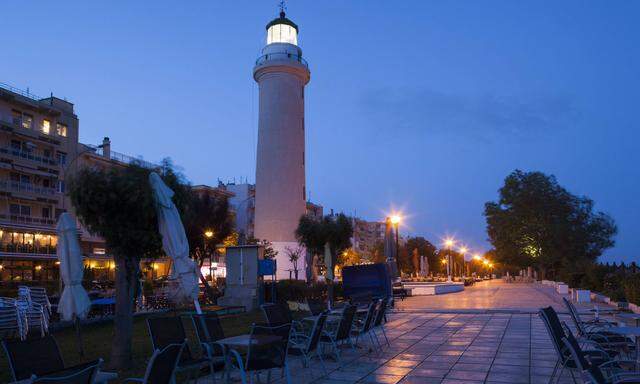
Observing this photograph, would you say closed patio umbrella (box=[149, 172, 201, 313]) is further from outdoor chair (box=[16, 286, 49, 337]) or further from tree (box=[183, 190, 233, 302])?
tree (box=[183, 190, 233, 302])

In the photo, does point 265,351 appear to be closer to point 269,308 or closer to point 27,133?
point 269,308

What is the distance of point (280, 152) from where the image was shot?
132 ft

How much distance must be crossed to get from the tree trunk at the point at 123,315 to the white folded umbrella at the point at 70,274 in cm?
133

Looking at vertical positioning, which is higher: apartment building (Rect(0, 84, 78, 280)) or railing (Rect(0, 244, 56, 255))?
apartment building (Rect(0, 84, 78, 280))

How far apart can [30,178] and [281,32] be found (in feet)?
76.4

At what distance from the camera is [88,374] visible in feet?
11.7

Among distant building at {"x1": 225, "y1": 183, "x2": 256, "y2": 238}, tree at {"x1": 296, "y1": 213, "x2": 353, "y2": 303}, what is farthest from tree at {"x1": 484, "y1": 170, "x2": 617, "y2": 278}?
distant building at {"x1": 225, "y1": 183, "x2": 256, "y2": 238}

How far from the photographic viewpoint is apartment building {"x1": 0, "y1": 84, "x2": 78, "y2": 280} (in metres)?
40.4

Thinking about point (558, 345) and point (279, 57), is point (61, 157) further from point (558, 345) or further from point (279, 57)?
point (558, 345)

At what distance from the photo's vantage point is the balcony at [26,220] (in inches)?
1575

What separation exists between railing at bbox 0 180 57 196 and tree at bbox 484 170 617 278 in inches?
1614

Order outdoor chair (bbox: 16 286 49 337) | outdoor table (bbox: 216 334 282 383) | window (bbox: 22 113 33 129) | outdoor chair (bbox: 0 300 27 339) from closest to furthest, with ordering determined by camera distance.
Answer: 1. outdoor table (bbox: 216 334 282 383)
2. outdoor chair (bbox: 0 300 27 339)
3. outdoor chair (bbox: 16 286 49 337)
4. window (bbox: 22 113 33 129)

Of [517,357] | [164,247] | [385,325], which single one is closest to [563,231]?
[385,325]

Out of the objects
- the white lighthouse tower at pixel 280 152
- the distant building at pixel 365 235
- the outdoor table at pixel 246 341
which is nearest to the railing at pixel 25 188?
the white lighthouse tower at pixel 280 152
